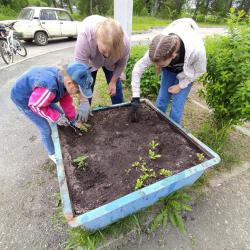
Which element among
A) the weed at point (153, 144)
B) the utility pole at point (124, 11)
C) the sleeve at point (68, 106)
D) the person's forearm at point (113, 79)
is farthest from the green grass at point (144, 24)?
the weed at point (153, 144)

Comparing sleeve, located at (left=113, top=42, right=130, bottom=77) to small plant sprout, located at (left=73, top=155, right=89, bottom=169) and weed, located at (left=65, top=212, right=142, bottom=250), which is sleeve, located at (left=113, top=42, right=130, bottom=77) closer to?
small plant sprout, located at (left=73, top=155, right=89, bottom=169)

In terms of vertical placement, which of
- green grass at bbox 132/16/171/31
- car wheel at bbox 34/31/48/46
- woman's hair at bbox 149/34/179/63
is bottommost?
green grass at bbox 132/16/171/31

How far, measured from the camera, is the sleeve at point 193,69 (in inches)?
80.3

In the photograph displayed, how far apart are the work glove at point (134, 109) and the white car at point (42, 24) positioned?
8665mm

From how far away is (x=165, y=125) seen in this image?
2.54 metres

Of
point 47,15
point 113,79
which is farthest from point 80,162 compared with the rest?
point 47,15

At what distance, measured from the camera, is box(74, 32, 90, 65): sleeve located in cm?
231

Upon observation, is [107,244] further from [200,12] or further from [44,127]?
[200,12]

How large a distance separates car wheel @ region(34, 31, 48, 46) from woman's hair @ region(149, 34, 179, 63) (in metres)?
9.26

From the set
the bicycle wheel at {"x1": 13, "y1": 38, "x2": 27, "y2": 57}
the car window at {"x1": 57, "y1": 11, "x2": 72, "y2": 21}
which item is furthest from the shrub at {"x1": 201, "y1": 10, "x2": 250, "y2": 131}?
the car window at {"x1": 57, "y1": 11, "x2": 72, "y2": 21}

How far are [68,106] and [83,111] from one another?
193 millimetres

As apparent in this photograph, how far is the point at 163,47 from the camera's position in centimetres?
177

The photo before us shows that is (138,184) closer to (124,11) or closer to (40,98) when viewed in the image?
(40,98)

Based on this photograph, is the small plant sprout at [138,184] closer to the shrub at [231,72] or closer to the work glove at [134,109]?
the work glove at [134,109]
